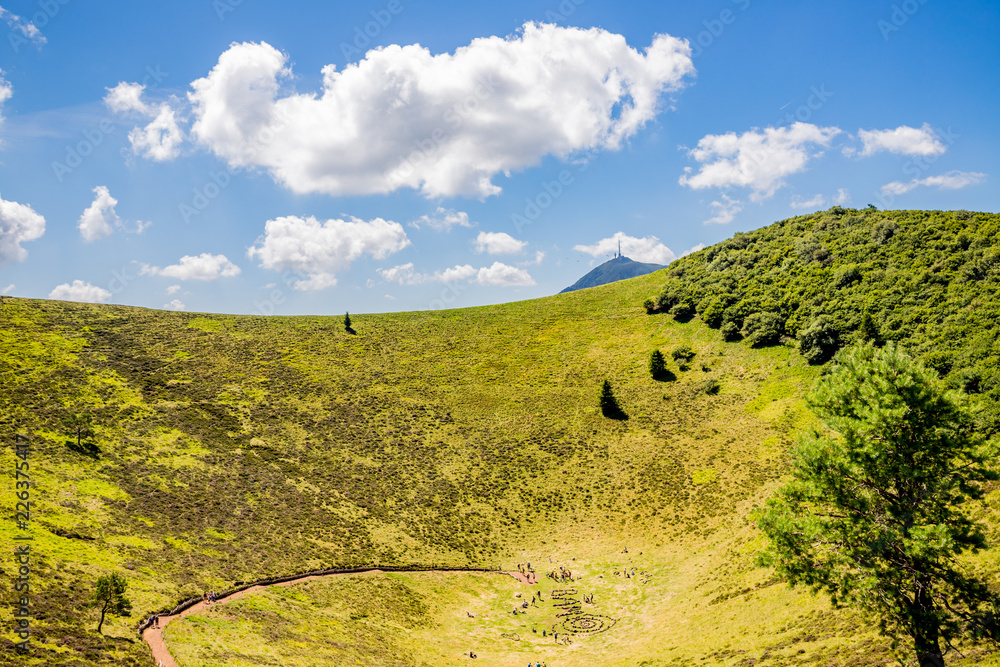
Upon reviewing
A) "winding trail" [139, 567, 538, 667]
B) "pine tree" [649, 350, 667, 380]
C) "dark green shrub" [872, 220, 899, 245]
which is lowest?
"winding trail" [139, 567, 538, 667]

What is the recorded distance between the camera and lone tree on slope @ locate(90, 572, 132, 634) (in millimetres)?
23759

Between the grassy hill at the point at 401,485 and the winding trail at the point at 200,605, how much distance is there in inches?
30.5

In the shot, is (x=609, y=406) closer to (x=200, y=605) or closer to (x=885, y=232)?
(x=200, y=605)

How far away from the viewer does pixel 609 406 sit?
6919cm

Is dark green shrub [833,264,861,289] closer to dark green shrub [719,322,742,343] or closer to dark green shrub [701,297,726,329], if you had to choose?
dark green shrub [719,322,742,343]

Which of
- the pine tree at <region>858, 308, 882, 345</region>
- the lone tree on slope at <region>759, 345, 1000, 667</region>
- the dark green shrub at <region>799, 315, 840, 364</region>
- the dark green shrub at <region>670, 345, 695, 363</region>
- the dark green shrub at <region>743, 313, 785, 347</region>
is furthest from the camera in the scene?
the dark green shrub at <region>670, 345, 695, 363</region>

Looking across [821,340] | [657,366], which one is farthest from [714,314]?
[821,340]

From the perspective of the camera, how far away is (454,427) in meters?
68.6

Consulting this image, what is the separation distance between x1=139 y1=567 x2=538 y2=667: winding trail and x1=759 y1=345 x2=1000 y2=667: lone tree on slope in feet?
98.5

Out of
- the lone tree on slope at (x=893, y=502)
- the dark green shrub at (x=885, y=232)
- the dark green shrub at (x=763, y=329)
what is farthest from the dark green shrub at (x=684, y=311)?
the lone tree on slope at (x=893, y=502)

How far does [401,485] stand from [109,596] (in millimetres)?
33655

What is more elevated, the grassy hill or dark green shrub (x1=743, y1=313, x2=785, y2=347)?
dark green shrub (x1=743, y1=313, x2=785, y2=347)

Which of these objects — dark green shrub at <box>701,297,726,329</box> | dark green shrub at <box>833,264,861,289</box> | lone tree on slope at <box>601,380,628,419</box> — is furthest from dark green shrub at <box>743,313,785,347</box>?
lone tree on slope at <box>601,380,628,419</box>

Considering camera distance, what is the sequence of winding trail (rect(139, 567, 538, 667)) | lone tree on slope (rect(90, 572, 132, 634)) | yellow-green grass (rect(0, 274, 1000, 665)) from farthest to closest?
yellow-green grass (rect(0, 274, 1000, 665))
winding trail (rect(139, 567, 538, 667))
lone tree on slope (rect(90, 572, 132, 634))
